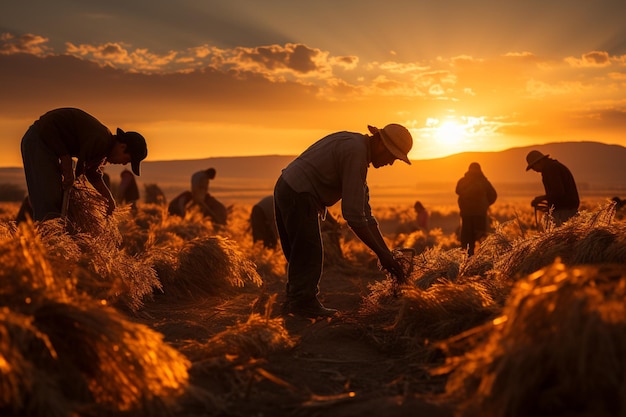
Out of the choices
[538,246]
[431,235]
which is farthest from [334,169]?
[431,235]

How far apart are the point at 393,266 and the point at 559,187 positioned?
400cm

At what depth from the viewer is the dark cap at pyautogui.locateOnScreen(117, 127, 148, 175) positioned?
5895 mm

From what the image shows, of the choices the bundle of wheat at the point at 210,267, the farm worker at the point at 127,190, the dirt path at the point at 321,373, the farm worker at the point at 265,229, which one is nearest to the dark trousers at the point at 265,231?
the farm worker at the point at 265,229

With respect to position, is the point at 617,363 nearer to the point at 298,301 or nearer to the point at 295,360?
the point at 295,360

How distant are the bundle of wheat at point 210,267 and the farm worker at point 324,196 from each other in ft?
4.88

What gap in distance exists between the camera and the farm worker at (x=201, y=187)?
552 inches

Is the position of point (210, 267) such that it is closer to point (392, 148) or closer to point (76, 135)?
point (76, 135)

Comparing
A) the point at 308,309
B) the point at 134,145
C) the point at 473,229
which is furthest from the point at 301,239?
the point at 473,229

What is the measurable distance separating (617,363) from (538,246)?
322cm

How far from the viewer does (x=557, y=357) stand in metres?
2.46

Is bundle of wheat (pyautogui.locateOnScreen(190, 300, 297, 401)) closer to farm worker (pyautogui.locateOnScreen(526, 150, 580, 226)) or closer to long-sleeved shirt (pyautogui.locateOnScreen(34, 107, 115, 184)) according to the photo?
long-sleeved shirt (pyautogui.locateOnScreen(34, 107, 115, 184))

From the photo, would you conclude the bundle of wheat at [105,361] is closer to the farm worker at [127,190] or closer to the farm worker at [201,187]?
the farm worker at [201,187]

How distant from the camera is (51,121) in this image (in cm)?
582

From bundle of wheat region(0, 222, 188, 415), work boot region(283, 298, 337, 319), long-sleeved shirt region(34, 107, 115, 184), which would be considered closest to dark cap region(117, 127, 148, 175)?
long-sleeved shirt region(34, 107, 115, 184)
